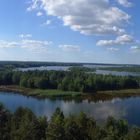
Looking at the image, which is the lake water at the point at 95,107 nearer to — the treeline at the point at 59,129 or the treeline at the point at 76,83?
the treeline at the point at 59,129

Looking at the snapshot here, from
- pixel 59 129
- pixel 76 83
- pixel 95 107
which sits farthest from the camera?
pixel 76 83

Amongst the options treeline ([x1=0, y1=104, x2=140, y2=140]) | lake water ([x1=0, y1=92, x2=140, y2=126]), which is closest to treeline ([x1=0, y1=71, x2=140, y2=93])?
lake water ([x1=0, y1=92, x2=140, y2=126])

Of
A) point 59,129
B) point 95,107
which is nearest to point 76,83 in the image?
point 95,107

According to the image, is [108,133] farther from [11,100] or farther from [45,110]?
[11,100]

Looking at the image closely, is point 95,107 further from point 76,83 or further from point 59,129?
point 59,129

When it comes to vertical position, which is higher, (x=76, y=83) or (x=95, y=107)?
(x=76, y=83)

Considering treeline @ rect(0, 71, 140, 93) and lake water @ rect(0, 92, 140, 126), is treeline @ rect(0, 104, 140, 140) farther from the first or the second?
treeline @ rect(0, 71, 140, 93)

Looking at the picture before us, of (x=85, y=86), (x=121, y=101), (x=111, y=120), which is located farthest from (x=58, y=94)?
(x=111, y=120)
